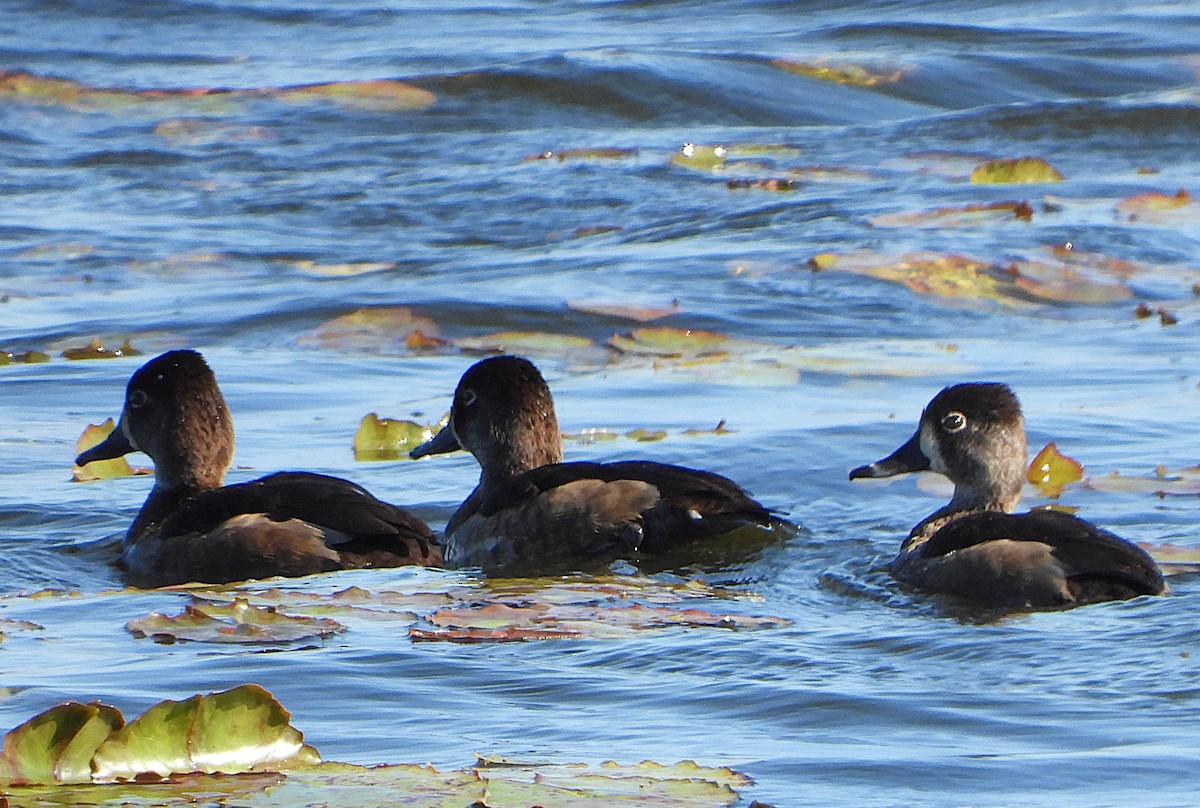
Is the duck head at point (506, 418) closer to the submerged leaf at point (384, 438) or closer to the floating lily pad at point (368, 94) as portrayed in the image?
the submerged leaf at point (384, 438)

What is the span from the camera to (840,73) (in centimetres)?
2067

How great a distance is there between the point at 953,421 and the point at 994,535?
1.00m

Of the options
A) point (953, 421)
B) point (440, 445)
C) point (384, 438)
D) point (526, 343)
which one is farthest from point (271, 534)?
point (526, 343)

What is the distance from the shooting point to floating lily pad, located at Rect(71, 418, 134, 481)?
9.80 meters

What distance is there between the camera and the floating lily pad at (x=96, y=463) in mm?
9797

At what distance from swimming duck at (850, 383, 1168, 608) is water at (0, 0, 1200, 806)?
140mm

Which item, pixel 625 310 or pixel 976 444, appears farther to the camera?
pixel 625 310

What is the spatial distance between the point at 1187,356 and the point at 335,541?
5.25 meters

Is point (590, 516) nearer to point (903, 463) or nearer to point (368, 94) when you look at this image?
point (903, 463)

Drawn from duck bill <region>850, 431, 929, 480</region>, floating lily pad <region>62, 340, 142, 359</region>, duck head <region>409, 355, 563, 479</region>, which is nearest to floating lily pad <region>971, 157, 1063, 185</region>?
floating lily pad <region>62, 340, 142, 359</region>

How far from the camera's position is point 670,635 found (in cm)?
663

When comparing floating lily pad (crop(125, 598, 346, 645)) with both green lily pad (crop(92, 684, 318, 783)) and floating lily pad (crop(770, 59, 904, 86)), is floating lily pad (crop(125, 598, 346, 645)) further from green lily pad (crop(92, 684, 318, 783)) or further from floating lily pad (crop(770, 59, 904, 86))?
floating lily pad (crop(770, 59, 904, 86))

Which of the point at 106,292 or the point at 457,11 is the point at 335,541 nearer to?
the point at 106,292

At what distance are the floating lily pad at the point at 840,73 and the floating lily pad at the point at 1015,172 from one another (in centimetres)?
386
